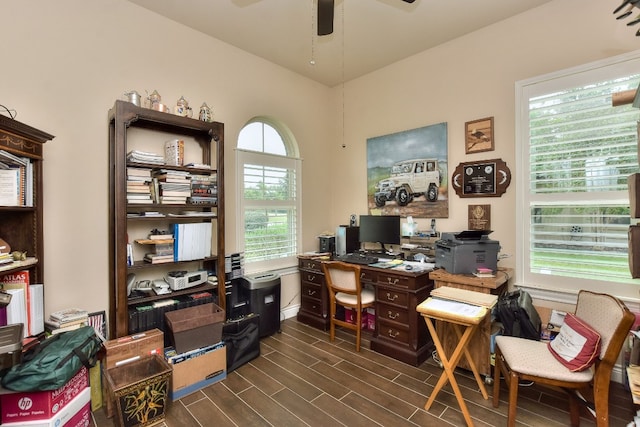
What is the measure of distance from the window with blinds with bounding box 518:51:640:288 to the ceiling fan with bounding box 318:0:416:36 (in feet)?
5.23

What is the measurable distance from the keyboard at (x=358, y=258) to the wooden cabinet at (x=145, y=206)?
1.30 metres

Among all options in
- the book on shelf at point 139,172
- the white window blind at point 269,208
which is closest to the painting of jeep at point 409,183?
the white window blind at point 269,208

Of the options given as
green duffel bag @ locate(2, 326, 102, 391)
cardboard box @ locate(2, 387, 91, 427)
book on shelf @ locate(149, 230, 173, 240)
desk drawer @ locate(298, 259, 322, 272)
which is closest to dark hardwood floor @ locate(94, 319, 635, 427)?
cardboard box @ locate(2, 387, 91, 427)

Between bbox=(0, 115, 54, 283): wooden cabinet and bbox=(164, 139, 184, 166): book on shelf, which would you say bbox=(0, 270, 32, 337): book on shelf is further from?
bbox=(164, 139, 184, 166): book on shelf

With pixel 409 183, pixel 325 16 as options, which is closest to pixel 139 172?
pixel 325 16

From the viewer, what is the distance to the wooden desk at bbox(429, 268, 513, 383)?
2.41 m

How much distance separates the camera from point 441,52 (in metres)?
3.30

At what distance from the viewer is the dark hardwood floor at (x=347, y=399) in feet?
6.57

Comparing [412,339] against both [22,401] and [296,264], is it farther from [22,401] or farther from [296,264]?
[22,401]

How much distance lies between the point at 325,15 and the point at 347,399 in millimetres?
2648

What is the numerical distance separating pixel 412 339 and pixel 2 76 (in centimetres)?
365

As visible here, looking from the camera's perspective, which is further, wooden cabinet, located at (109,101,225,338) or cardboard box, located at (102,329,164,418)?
wooden cabinet, located at (109,101,225,338)

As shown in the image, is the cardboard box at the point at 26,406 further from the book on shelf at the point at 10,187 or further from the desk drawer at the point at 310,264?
the desk drawer at the point at 310,264

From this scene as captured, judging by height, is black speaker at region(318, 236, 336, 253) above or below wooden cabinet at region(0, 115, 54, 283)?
below
